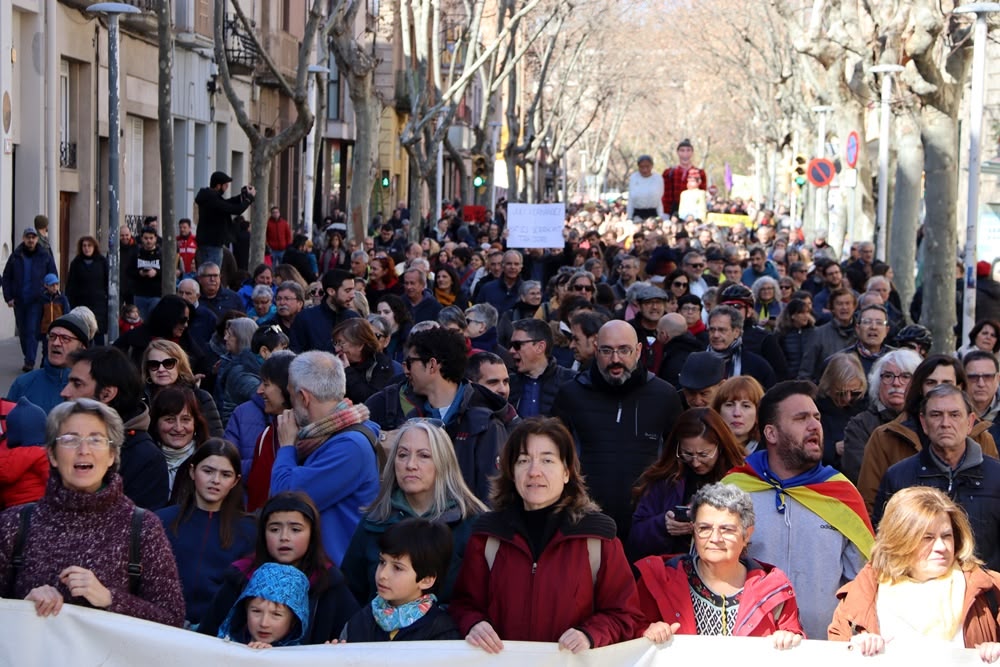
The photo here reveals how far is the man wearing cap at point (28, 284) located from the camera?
65.9 feet

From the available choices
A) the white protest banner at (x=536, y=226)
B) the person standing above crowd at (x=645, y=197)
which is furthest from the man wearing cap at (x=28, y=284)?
the person standing above crowd at (x=645, y=197)

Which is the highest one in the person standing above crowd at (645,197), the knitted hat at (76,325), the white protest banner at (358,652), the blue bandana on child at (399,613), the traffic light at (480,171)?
the traffic light at (480,171)

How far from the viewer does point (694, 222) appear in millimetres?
30203

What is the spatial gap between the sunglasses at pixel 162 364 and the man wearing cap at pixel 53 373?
14.8 inches

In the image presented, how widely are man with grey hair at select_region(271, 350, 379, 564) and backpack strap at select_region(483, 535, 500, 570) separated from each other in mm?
1205

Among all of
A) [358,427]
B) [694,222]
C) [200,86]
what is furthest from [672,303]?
[200,86]

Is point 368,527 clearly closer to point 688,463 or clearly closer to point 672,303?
point 688,463

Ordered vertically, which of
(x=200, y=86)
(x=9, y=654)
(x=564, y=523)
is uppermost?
(x=200, y=86)

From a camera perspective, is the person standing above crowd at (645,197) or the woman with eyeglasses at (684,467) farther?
the person standing above crowd at (645,197)

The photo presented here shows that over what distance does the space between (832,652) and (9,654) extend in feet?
8.75

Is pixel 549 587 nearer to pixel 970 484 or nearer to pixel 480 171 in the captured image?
pixel 970 484

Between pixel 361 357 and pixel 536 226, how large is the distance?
11.1 meters

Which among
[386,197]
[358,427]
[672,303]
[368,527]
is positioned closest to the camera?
[368,527]

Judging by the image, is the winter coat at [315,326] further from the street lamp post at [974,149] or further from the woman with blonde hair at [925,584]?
the street lamp post at [974,149]
